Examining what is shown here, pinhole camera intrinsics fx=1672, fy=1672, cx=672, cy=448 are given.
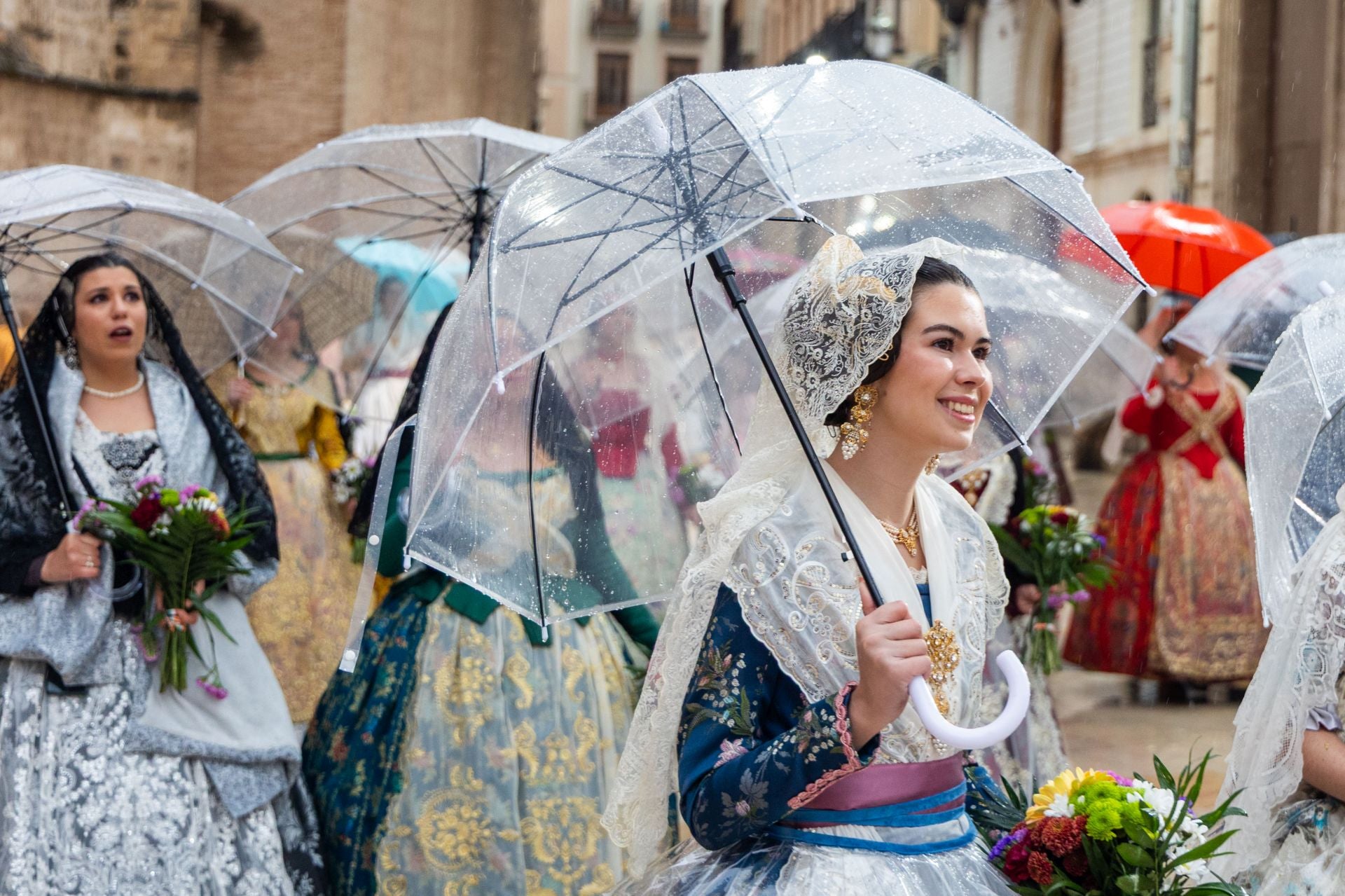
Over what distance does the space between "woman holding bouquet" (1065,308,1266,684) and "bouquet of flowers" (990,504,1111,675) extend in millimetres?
2891

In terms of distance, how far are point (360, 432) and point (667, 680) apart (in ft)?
19.6

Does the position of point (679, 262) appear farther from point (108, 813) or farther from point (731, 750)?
point (108, 813)

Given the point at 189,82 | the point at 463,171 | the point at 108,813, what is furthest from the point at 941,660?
the point at 189,82

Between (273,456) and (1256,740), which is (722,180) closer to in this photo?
(1256,740)

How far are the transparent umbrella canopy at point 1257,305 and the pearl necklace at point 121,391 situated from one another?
3.47m

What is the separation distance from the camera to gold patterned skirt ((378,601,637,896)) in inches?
175

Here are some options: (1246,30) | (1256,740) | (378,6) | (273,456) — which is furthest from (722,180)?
(1246,30)

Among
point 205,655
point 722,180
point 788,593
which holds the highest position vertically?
point 722,180

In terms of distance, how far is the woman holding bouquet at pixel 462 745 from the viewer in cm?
445

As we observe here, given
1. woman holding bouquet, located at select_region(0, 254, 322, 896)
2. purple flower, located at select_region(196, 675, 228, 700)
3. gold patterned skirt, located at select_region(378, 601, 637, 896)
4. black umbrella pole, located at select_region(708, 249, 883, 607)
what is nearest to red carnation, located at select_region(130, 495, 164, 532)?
woman holding bouquet, located at select_region(0, 254, 322, 896)

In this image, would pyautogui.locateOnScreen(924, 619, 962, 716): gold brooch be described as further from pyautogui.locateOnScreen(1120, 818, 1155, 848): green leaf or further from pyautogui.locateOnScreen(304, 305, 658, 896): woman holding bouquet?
pyautogui.locateOnScreen(304, 305, 658, 896): woman holding bouquet

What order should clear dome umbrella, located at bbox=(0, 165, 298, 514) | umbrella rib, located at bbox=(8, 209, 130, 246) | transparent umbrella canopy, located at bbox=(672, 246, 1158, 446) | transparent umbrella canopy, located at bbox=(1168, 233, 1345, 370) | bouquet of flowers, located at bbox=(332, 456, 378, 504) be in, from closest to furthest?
transparent umbrella canopy, located at bbox=(672, 246, 1158, 446) → clear dome umbrella, located at bbox=(0, 165, 298, 514) → umbrella rib, located at bbox=(8, 209, 130, 246) → transparent umbrella canopy, located at bbox=(1168, 233, 1345, 370) → bouquet of flowers, located at bbox=(332, 456, 378, 504)

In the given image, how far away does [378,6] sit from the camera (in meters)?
13.1

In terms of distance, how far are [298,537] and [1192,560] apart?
471 cm
